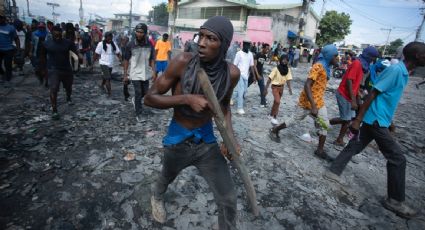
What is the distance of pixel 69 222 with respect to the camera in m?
2.67

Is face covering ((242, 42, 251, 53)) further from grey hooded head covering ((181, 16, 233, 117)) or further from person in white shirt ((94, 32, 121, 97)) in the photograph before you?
grey hooded head covering ((181, 16, 233, 117))

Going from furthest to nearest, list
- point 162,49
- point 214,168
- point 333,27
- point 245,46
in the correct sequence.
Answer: point 333,27
point 162,49
point 245,46
point 214,168

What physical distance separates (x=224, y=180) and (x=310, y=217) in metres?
1.68

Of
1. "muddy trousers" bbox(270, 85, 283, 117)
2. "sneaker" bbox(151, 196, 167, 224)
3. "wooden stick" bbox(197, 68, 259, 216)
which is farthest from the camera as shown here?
"muddy trousers" bbox(270, 85, 283, 117)

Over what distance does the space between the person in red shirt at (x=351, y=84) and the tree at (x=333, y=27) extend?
42475 millimetres

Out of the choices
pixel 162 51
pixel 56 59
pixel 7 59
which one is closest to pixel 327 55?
pixel 56 59

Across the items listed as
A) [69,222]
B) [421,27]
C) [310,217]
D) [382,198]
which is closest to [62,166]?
[69,222]

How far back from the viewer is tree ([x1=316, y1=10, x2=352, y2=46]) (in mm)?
41188

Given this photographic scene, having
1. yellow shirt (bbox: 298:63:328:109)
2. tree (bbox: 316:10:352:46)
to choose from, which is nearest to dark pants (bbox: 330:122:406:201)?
yellow shirt (bbox: 298:63:328:109)

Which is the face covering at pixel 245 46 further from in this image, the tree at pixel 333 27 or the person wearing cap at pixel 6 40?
the tree at pixel 333 27

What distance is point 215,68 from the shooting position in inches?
79.7

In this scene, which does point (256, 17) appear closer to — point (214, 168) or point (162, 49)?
point (162, 49)

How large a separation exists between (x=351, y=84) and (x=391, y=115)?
1313 mm

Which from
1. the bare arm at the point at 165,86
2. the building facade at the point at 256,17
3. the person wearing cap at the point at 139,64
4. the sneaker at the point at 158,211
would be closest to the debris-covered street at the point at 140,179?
the sneaker at the point at 158,211
